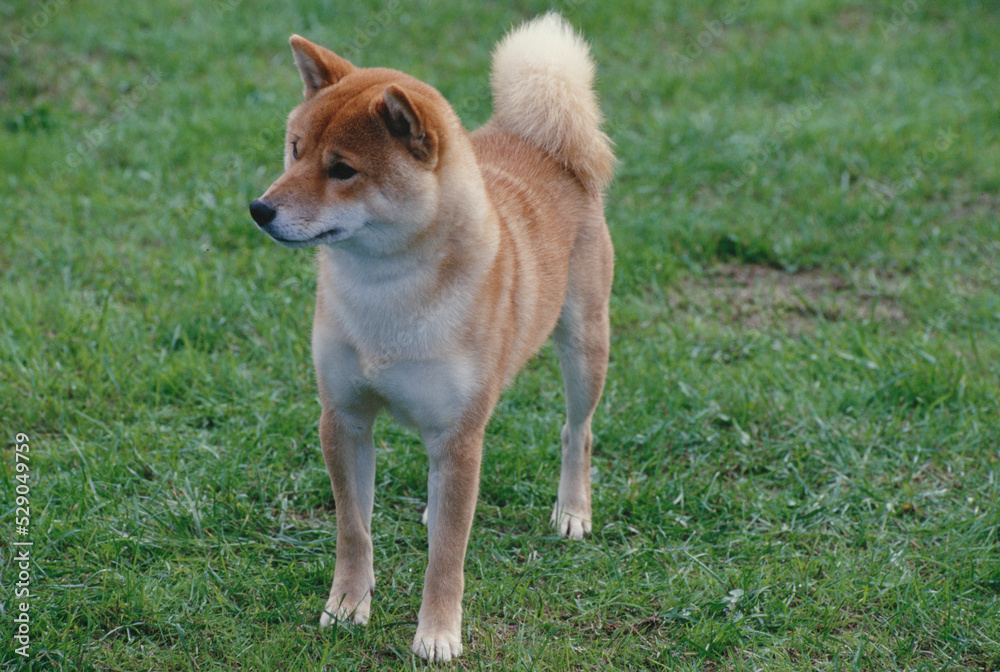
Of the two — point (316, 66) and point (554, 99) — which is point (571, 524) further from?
point (316, 66)

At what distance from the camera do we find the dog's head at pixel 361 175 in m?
2.73

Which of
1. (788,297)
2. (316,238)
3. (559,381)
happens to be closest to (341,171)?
(316,238)

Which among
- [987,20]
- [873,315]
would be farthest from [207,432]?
[987,20]

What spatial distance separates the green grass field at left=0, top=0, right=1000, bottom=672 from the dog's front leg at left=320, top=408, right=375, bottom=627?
0.09m

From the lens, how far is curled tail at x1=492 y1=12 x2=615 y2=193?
12.4 ft

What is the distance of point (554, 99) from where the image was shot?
3.76 meters

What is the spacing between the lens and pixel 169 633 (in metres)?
3.17

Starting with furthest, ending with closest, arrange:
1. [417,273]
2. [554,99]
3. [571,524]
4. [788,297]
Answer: [788,297]
[571,524]
[554,99]
[417,273]

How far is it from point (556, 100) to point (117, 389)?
225 cm

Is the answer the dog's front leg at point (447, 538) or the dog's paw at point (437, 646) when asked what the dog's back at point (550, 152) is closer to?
the dog's front leg at point (447, 538)

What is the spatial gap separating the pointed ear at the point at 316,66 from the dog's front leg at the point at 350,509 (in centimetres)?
104

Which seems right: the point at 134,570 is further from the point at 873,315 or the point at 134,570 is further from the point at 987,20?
the point at 987,20

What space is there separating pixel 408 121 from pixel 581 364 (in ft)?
4.64

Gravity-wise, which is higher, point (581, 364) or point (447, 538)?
point (581, 364)
